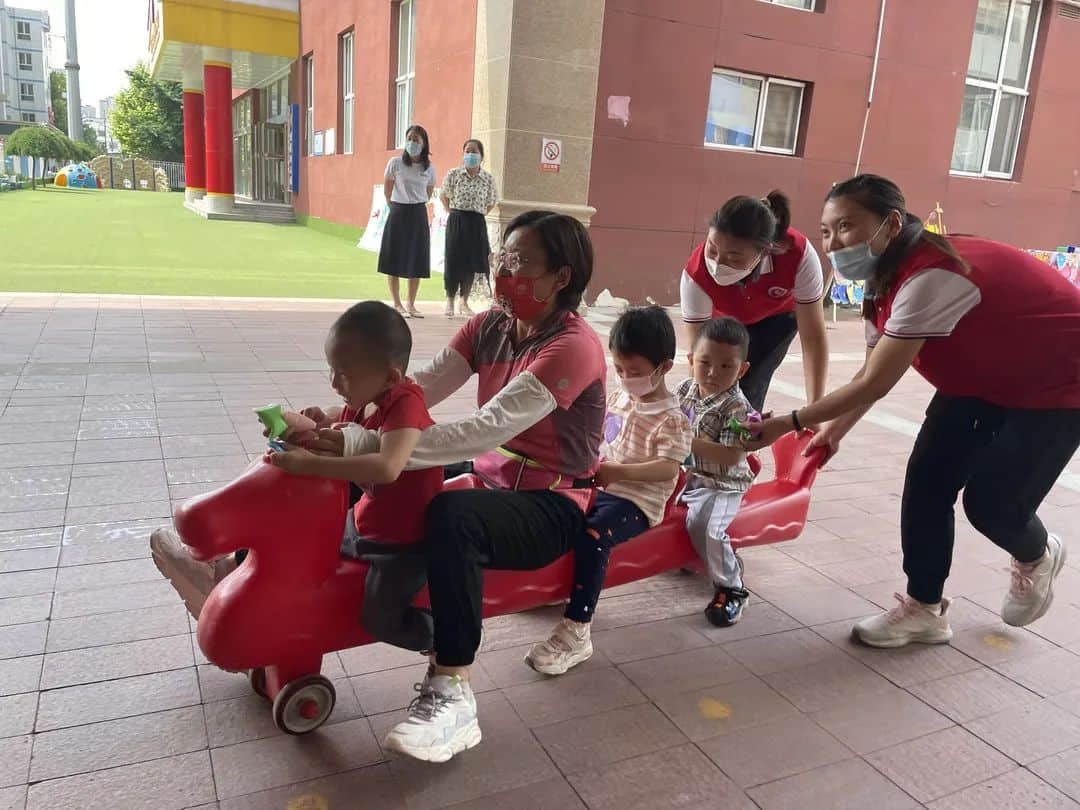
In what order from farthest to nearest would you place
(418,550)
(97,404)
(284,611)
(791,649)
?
(97,404) < (791,649) < (418,550) < (284,611)

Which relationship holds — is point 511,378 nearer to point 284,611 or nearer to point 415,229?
point 284,611

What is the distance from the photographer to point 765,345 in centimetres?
346

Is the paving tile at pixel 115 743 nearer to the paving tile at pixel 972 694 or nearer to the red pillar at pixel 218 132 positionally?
the paving tile at pixel 972 694

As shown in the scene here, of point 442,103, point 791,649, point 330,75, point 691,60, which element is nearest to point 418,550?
point 791,649

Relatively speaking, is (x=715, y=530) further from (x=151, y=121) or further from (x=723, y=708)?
(x=151, y=121)

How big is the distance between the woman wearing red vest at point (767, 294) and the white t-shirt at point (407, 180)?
5.75 metres

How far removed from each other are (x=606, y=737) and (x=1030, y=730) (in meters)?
1.26

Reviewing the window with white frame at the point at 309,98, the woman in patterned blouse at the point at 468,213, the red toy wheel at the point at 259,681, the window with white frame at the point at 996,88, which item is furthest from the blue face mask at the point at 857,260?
the window with white frame at the point at 309,98

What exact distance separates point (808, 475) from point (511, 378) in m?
1.47

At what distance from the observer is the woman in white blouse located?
851 cm

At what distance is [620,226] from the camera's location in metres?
9.92

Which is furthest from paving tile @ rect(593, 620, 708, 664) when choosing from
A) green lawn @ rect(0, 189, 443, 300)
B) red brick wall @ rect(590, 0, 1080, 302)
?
green lawn @ rect(0, 189, 443, 300)

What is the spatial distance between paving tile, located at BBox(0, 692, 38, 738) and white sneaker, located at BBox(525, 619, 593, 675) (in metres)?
1.36

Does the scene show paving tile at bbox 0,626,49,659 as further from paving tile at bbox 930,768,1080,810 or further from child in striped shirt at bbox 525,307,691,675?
paving tile at bbox 930,768,1080,810
